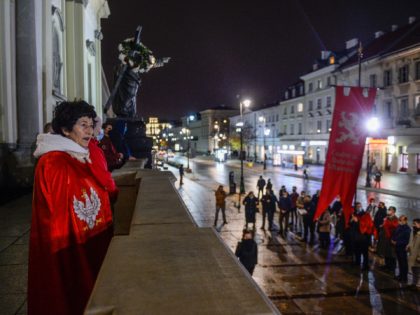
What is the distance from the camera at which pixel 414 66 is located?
40.5 meters

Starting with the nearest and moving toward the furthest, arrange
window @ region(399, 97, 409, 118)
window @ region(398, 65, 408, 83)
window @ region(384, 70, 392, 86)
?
window @ region(398, 65, 408, 83)
window @ region(399, 97, 409, 118)
window @ region(384, 70, 392, 86)

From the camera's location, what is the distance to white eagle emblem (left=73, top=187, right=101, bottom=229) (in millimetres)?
2527

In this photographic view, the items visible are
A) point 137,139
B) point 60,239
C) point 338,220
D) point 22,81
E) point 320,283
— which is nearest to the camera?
point 60,239

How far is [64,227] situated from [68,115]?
31.3 inches

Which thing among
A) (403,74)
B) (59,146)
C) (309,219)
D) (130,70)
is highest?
(403,74)

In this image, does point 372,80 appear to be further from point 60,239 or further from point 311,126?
point 60,239

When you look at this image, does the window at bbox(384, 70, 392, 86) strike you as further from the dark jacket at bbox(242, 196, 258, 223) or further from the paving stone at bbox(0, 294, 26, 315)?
the paving stone at bbox(0, 294, 26, 315)

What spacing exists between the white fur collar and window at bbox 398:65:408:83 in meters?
44.9

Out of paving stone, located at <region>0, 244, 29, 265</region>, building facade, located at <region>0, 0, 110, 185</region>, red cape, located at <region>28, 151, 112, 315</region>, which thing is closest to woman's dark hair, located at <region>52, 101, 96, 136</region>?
A: red cape, located at <region>28, 151, 112, 315</region>

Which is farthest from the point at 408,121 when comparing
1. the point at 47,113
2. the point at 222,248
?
the point at 222,248

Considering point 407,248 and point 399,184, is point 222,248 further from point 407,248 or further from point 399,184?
point 399,184

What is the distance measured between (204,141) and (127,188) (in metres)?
132

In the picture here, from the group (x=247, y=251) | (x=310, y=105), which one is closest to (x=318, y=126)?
(x=310, y=105)

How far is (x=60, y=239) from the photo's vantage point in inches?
95.7
